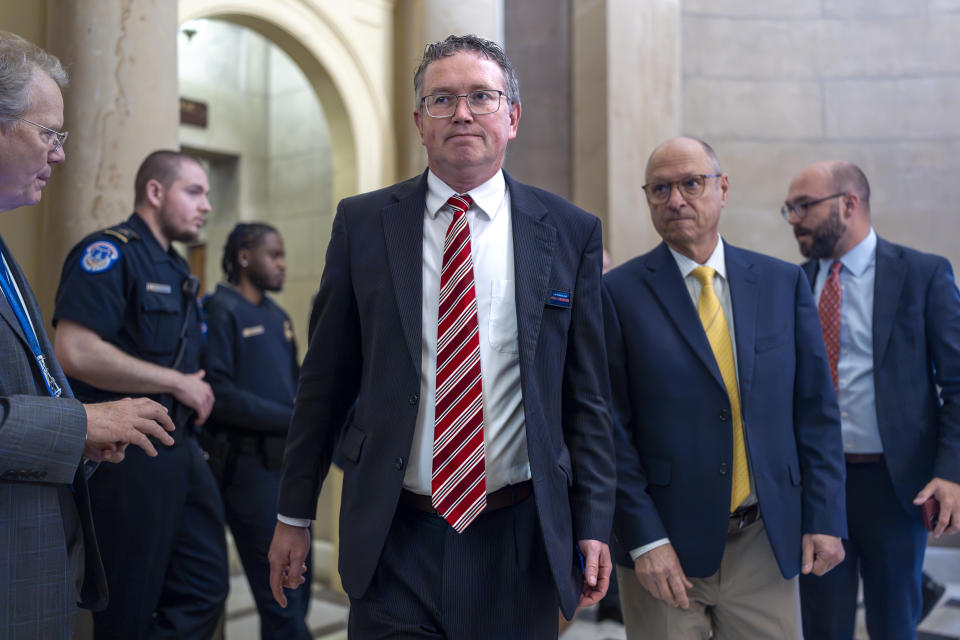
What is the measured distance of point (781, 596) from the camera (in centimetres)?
210

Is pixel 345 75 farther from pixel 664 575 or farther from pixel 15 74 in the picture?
pixel 664 575

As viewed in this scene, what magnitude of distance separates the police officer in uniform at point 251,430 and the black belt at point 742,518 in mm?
1928

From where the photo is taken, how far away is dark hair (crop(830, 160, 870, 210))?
297 centimetres

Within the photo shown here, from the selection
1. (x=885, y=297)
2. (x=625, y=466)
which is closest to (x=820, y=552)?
(x=625, y=466)

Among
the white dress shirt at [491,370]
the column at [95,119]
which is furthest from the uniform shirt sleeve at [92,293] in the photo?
the white dress shirt at [491,370]

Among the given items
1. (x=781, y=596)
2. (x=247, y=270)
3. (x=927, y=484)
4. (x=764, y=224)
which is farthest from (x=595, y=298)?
(x=764, y=224)

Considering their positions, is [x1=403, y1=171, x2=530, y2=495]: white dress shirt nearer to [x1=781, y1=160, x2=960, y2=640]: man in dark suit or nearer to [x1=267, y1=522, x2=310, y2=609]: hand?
[x1=267, y1=522, x2=310, y2=609]: hand

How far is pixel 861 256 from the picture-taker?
9.55 feet

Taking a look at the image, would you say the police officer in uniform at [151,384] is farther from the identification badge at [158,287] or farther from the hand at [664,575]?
the hand at [664,575]

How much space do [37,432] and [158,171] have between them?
1.59 meters

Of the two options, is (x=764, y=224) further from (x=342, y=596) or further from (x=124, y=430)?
(x=124, y=430)

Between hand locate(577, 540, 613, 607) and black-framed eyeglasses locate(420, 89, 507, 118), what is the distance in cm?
90

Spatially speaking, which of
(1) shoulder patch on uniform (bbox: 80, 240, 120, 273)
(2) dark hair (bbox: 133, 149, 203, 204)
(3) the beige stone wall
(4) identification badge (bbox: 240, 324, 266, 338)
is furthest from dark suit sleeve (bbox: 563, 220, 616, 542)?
(3) the beige stone wall

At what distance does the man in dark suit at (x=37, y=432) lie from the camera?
4.96 ft
